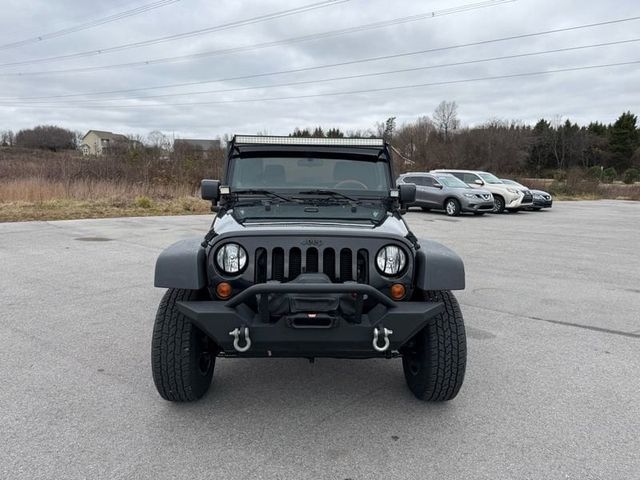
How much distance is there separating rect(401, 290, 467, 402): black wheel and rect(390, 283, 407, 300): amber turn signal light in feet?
0.83

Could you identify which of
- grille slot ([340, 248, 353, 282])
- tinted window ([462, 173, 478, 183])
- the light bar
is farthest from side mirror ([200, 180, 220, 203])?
tinted window ([462, 173, 478, 183])

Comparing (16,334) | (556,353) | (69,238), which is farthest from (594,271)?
(69,238)

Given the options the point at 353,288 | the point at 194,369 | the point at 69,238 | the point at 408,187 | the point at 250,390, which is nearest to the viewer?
the point at 353,288

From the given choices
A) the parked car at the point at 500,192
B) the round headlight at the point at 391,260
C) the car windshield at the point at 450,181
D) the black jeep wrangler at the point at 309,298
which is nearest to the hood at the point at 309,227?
the black jeep wrangler at the point at 309,298

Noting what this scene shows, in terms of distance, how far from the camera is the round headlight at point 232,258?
287 cm

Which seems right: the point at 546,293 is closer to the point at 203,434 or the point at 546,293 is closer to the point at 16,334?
the point at 203,434

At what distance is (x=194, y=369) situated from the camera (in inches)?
117

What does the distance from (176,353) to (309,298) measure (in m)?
0.91

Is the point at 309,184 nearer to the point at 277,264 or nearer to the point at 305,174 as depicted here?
the point at 305,174

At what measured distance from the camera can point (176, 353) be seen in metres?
2.87

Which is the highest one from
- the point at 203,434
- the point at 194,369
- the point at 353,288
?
the point at 353,288

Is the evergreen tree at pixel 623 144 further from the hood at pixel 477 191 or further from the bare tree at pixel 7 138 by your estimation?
the bare tree at pixel 7 138

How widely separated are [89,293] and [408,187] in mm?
4101

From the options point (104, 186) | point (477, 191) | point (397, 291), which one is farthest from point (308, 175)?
point (104, 186)
